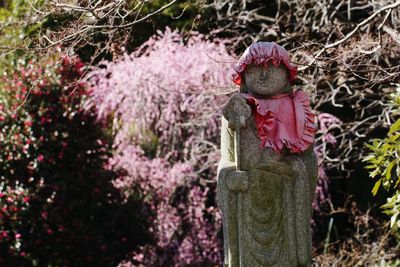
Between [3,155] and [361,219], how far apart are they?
12.5 feet

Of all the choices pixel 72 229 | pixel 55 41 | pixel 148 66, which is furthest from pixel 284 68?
pixel 148 66

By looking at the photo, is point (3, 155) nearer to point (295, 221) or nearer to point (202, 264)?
point (202, 264)

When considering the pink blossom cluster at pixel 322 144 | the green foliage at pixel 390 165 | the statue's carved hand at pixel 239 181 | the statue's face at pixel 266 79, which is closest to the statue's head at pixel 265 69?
the statue's face at pixel 266 79

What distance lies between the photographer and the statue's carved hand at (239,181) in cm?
664

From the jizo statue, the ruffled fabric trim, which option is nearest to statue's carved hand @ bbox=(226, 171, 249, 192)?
the jizo statue

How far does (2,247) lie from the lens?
1005cm

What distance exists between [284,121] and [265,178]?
1.33ft

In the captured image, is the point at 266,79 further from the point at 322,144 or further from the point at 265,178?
the point at 322,144

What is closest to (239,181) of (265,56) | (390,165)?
(265,56)

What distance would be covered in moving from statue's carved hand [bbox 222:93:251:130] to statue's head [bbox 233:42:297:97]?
18 centimetres

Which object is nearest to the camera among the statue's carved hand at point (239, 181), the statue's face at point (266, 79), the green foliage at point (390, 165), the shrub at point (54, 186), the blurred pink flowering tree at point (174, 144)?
the statue's carved hand at point (239, 181)

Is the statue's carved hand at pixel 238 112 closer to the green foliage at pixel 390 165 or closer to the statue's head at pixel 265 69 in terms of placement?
the statue's head at pixel 265 69

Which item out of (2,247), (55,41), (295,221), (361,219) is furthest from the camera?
(361,219)

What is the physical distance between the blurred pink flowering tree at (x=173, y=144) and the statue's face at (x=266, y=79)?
3.98 m
